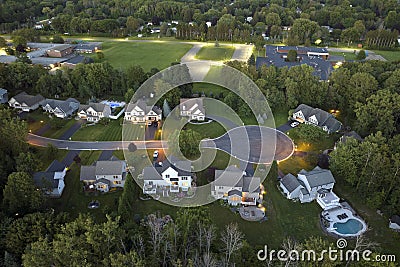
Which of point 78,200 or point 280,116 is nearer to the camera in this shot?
point 78,200

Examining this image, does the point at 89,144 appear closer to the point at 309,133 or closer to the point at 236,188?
the point at 236,188

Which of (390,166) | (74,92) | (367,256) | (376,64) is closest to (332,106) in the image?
(376,64)

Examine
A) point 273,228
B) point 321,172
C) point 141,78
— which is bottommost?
point 273,228

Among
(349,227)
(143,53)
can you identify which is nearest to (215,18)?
(143,53)

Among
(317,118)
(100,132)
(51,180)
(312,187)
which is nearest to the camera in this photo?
(51,180)

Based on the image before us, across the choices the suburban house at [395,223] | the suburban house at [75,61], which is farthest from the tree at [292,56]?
the suburban house at [395,223]

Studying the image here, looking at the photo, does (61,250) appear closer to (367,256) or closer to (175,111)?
(367,256)
